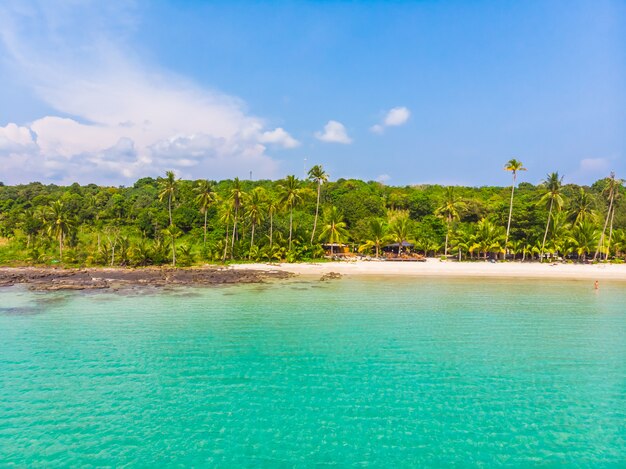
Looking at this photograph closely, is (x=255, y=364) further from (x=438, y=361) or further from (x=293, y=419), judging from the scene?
(x=438, y=361)

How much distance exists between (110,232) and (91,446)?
174 ft

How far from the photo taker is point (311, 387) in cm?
1400

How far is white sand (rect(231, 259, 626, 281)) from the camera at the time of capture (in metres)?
44.8

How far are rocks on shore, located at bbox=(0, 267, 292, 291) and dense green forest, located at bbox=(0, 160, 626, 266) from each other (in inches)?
193

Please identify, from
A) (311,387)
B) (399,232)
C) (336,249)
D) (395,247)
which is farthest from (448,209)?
(311,387)

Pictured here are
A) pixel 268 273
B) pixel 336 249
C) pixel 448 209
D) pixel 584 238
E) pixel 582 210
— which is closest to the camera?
pixel 268 273

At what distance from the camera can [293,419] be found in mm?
11828

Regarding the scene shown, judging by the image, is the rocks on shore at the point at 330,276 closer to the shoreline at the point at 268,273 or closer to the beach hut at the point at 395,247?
the shoreline at the point at 268,273

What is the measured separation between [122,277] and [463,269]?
134ft

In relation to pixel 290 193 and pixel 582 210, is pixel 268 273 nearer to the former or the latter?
pixel 290 193

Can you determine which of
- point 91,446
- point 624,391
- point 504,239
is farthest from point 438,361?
point 504,239

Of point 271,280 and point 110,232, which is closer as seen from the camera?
point 271,280

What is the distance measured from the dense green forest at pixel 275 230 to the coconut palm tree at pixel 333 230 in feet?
0.53

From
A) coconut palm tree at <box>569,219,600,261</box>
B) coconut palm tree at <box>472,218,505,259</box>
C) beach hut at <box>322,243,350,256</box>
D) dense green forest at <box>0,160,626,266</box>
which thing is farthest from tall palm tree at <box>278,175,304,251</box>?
coconut palm tree at <box>569,219,600,261</box>
